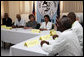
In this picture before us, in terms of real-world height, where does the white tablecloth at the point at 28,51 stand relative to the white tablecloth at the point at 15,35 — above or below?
above

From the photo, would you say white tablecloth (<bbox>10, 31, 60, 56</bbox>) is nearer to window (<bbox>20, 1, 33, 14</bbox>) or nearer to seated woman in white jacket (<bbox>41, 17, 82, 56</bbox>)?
seated woman in white jacket (<bbox>41, 17, 82, 56</bbox>)

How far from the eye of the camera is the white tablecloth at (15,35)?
379 cm

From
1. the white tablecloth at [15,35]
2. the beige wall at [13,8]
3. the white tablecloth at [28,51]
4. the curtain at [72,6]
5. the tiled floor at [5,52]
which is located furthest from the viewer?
the beige wall at [13,8]

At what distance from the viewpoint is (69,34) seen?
186cm

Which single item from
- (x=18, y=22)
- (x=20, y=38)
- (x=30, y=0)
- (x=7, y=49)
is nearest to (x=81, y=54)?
(x=20, y=38)

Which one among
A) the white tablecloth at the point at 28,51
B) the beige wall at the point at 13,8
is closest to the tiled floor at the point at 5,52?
the white tablecloth at the point at 28,51

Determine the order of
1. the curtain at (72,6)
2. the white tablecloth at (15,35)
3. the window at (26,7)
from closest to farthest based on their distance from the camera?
the white tablecloth at (15,35), the curtain at (72,6), the window at (26,7)

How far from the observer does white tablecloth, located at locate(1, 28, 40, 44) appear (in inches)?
149

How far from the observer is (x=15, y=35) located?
4023 millimetres

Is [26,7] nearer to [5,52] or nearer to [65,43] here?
[5,52]

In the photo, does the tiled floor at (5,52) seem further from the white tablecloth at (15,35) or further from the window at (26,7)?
the window at (26,7)

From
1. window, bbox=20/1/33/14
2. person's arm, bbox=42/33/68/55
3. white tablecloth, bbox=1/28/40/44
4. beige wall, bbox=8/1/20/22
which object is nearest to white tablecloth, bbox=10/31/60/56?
person's arm, bbox=42/33/68/55

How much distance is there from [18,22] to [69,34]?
387 cm

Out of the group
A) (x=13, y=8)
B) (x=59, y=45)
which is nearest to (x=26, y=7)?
(x=13, y=8)
